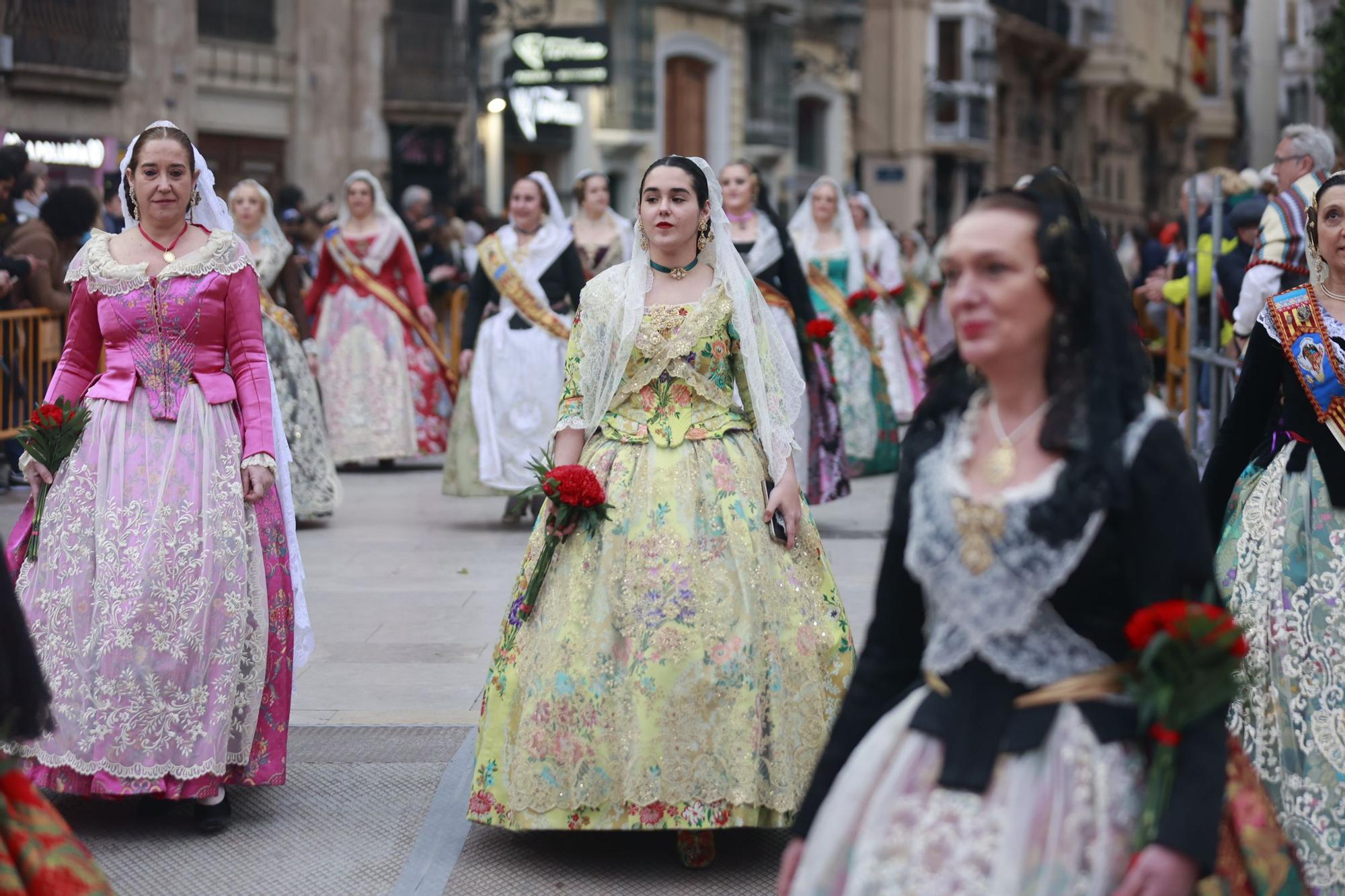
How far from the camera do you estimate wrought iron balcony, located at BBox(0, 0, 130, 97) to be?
19484 millimetres

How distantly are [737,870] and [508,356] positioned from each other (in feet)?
22.0

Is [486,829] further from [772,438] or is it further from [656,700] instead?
[772,438]

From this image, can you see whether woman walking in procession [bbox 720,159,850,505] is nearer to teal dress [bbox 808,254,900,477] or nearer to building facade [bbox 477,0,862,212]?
teal dress [bbox 808,254,900,477]

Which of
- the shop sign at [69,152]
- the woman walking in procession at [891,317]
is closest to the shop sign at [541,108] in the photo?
the shop sign at [69,152]

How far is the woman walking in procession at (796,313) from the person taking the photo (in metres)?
10.0

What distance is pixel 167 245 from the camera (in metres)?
5.62

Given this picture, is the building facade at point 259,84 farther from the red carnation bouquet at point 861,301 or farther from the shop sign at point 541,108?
the red carnation bouquet at point 861,301

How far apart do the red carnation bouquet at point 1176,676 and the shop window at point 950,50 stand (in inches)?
1677
